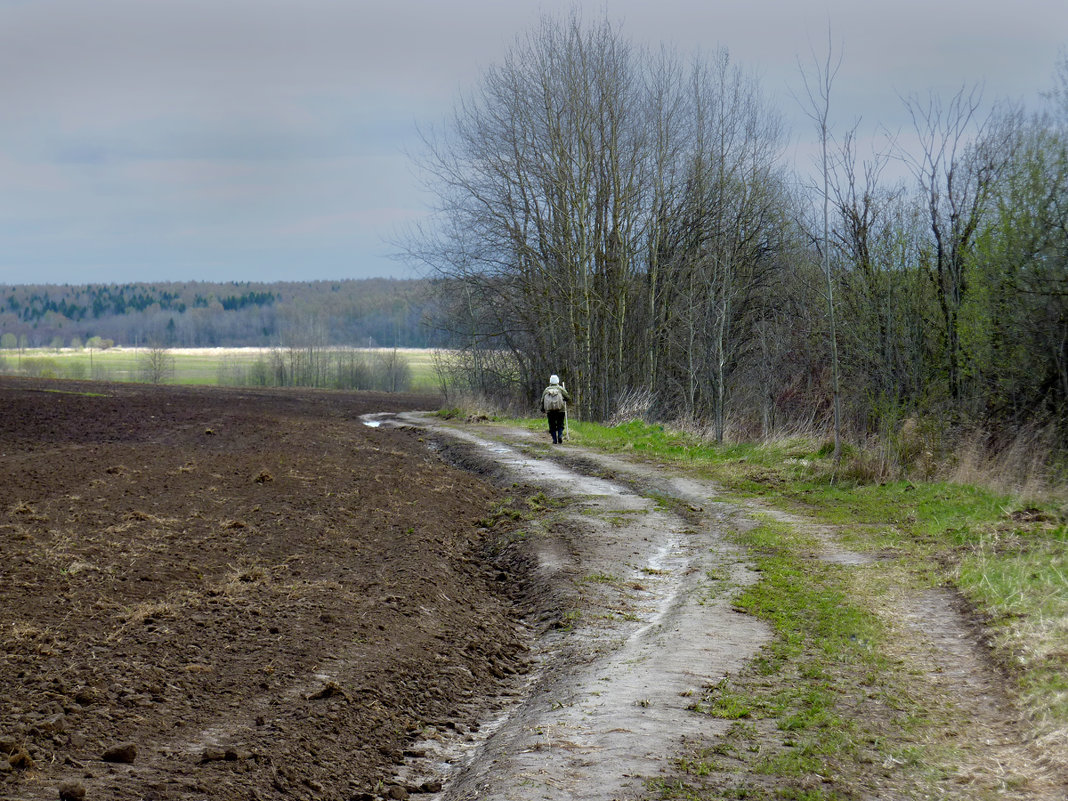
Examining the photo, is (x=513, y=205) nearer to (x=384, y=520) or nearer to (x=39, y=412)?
(x=39, y=412)

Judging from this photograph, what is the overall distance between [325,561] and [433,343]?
32.1m

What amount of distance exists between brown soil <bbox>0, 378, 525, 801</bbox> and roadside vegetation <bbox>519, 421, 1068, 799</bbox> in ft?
6.41

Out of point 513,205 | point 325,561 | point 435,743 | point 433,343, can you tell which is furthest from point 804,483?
point 433,343

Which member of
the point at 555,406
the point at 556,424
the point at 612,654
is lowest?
the point at 612,654

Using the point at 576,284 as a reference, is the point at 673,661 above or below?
below

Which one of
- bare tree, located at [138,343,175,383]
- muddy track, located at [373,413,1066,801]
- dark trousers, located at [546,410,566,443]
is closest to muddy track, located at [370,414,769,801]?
muddy track, located at [373,413,1066,801]

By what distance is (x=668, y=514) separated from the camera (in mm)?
13688

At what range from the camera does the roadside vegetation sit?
4926 millimetres

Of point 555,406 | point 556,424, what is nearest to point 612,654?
point 555,406

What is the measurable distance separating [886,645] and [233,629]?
4.72m

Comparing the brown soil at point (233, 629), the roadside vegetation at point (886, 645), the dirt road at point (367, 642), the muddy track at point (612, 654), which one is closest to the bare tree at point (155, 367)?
the brown soil at point (233, 629)

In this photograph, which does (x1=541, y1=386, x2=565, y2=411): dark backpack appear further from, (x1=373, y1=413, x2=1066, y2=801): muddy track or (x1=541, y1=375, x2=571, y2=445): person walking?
(x1=373, y1=413, x2=1066, y2=801): muddy track

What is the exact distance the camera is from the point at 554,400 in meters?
22.9

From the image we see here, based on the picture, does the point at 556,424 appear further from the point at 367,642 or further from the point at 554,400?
the point at 367,642
